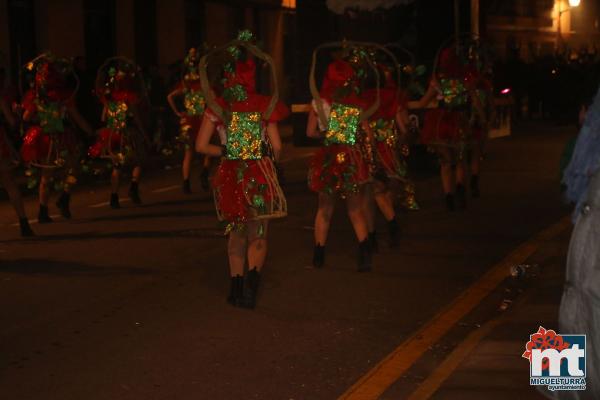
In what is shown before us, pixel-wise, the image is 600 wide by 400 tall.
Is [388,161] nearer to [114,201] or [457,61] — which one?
[457,61]

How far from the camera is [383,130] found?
10.0 meters

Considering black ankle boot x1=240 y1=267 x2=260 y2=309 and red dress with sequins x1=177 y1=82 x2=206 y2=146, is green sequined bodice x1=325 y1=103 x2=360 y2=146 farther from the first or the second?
red dress with sequins x1=177 y1=82 x2=206 y2=146

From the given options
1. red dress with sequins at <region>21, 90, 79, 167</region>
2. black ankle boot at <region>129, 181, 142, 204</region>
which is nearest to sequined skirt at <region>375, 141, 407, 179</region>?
red dress with sequins at <region>21, 90, 79, 167</region>

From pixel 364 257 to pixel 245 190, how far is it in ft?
6.97

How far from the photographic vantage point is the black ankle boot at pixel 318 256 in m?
9.67

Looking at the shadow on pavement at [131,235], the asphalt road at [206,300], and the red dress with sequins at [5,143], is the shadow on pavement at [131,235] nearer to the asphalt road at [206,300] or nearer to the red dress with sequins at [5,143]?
the asphalt road at [206,300]

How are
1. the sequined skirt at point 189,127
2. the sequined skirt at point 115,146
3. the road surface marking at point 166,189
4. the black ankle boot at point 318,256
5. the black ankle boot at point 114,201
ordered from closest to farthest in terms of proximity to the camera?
the black ankle boot at point 318,256
the sequined skirt at point 115,146
the black ankle boot at point 114,201
the sequined skirt at point 189,127
the road surface marking at point 166,189

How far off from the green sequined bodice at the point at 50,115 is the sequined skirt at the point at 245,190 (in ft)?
17.0

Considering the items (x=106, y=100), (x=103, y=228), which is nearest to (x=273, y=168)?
(x=103, y=228)

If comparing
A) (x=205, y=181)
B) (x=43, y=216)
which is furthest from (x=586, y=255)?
(x=205, y=181)

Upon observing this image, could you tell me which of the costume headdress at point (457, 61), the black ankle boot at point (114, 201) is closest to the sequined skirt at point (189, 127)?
Answer: the black ankle boot at point (114, 201)

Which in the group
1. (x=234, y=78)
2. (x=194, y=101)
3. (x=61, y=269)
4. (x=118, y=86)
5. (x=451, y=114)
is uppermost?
(x=118, y=86)

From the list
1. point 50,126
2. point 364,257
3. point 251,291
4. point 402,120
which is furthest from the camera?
point 50,126

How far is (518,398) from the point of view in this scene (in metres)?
5.64
